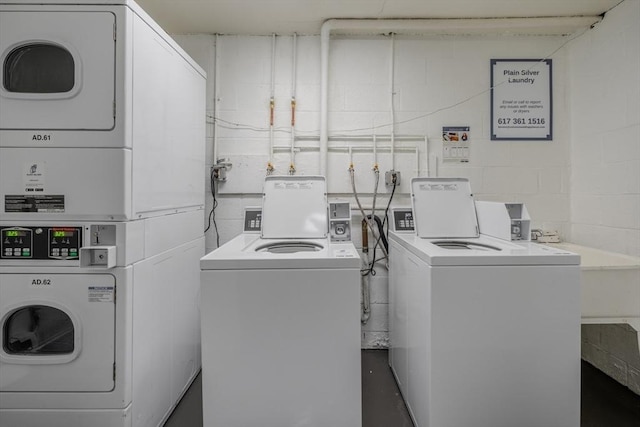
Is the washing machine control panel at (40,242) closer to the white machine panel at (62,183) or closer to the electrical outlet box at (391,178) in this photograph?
the white machine panel at (62,183)

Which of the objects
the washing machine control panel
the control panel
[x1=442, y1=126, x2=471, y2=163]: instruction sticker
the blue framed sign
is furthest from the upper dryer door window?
the blue framed sign

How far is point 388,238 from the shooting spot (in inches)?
90.7

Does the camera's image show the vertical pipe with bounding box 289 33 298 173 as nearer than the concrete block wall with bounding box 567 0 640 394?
No

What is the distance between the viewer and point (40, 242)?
136 cm

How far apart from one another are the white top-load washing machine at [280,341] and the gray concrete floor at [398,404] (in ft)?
1.55

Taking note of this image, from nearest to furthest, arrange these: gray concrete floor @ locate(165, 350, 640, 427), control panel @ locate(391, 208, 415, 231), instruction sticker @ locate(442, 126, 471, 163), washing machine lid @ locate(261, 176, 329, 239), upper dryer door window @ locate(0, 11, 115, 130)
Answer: upper dryer door window @ locate(0, 11, 115, 130) → gray concrete floor @ locate(165, 350, 640, 427) → washing machine lid @ locate(261, 176, 329, 239) → control panel @ locate(391, 208, 415, 231) → instruction sticker @ locate(442, 126, 471, 163)

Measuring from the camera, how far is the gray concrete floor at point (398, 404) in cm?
173

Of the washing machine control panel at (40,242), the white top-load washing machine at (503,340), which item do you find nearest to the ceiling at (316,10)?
the washing machine control panel at (40,242)

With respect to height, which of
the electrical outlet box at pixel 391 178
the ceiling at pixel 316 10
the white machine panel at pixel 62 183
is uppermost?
the ceiling at pixel 316 10

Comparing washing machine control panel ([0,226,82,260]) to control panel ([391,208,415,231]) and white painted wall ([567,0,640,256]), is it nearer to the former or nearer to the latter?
control panel ([391,208,415,231])

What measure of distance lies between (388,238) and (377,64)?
4.36 ft

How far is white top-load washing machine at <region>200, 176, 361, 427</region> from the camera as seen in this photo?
1.38 meters

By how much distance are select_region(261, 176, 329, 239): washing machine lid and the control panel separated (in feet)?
1.58

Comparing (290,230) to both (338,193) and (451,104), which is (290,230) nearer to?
(338,193)
